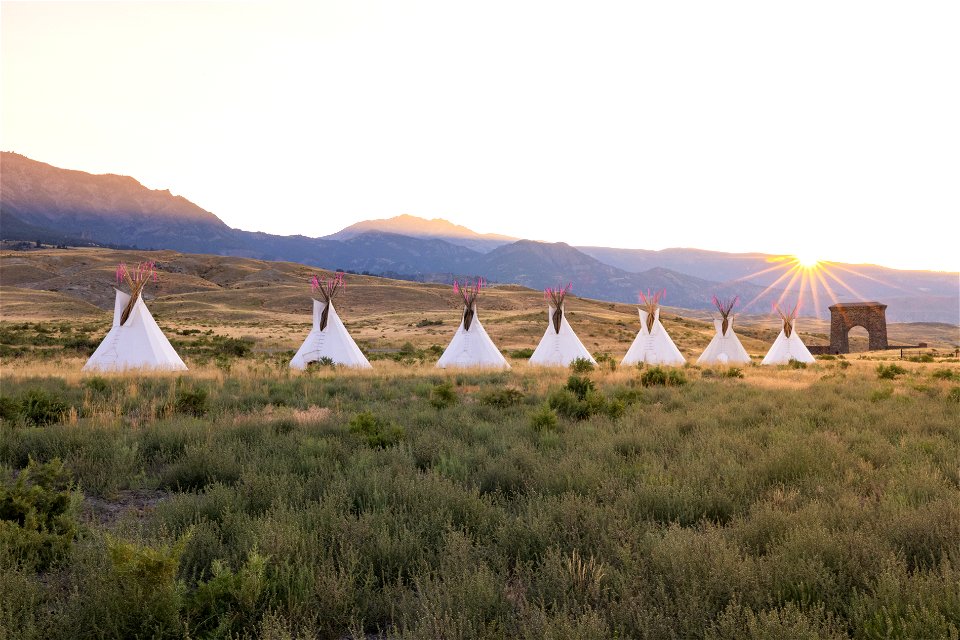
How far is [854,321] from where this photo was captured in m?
44.3

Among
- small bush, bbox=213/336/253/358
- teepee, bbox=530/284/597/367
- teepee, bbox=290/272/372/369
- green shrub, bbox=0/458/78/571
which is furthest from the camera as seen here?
small bush, bbox=213/336/253/358

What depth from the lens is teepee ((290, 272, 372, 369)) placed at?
63.6 ft

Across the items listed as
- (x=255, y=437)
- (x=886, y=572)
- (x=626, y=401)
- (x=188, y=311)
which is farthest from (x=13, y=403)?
(x=188, y=311)

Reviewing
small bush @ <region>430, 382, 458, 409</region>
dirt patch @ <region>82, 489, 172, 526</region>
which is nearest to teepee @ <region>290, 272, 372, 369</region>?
small bush @ <region>430, 382, 458, 409</region>

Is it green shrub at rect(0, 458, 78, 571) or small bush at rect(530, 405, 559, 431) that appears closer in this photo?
green shrub at rect(0, 458, 78, 571)

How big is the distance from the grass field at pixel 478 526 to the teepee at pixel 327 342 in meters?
11.0

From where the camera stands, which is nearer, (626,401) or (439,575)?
(439,575)

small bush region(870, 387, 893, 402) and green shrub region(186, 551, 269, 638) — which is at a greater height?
green shrub region(186, 551, 269, 638)

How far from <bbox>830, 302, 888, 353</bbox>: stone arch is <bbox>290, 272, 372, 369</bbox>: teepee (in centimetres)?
4097

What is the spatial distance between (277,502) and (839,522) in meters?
4.40

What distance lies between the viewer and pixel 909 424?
25.4ft

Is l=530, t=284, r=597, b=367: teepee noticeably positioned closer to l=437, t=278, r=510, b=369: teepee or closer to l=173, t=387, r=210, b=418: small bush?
l=437, t=278, r=510, b=369: teepee

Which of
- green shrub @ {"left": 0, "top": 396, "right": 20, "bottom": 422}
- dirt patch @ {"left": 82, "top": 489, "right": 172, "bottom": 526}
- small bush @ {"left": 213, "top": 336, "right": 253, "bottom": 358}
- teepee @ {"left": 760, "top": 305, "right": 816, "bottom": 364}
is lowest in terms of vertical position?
small bush @ {"left": 213, "top": 336, "right": 253, "bottom": 358}

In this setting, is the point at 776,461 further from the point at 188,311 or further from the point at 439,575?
the point at 188,311
